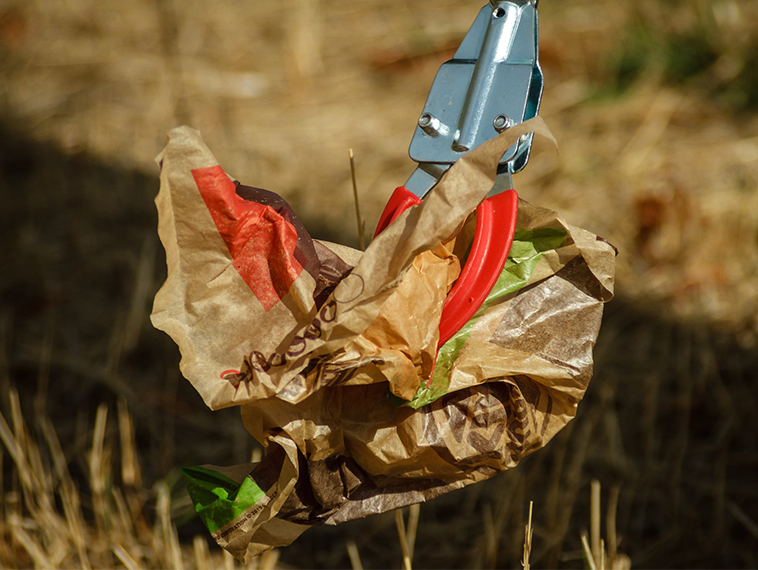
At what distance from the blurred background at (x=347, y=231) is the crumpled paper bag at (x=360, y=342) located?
1.25 feet

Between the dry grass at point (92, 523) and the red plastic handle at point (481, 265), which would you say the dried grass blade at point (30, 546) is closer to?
the dry grass at point (92, 523)

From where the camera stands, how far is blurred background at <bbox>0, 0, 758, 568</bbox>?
1107mm

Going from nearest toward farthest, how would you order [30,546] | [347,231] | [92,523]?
1. [30,546]
2. [92,523]
3. [347,231]

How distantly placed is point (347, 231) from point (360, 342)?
1190 mm

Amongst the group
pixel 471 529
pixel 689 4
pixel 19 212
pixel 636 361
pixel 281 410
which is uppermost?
pixel 689 4

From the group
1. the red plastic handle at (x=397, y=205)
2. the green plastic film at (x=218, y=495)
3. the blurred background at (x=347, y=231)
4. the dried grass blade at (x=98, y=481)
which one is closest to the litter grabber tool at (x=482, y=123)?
the red plastic handle at (x=397, y=205)

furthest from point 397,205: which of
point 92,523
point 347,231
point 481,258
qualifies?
point 347,231

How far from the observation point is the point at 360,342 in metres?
0.54

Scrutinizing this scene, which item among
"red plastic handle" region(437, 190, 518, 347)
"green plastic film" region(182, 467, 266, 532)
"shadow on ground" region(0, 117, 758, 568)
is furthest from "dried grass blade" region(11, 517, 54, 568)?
"red plastic handle" region(437, 190, 518, 347)

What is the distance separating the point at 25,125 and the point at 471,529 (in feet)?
6.10

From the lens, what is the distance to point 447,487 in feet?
2.10

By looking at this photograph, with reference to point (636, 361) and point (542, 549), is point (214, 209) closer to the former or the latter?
point (542, 549)

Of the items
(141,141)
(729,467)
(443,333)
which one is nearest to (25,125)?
(141,141)

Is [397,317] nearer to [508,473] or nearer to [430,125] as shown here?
[430,125]
